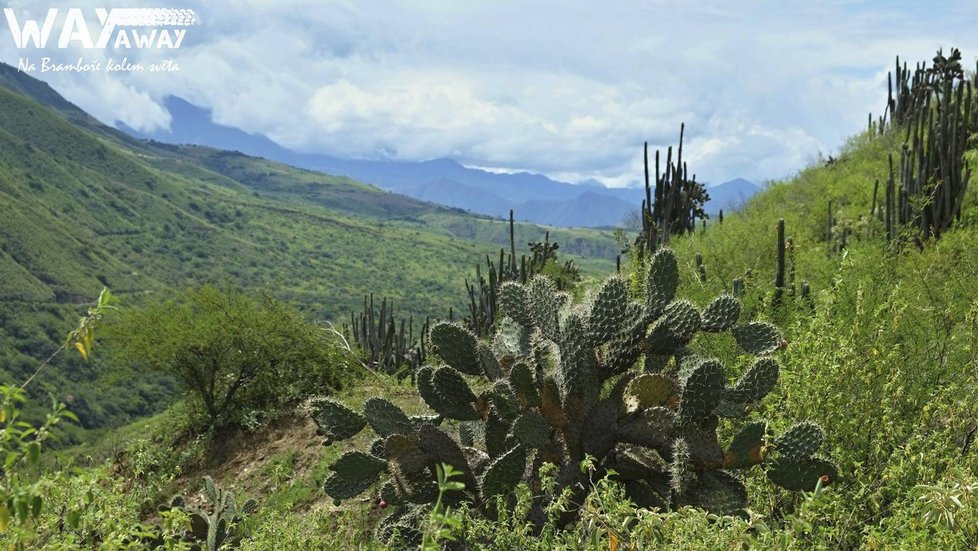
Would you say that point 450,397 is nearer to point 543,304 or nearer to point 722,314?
point 543,304

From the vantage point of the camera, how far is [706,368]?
581 centimetres

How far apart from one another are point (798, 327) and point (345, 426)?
4.02 m

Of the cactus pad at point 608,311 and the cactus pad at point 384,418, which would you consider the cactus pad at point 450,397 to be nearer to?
the cactus pad at point 384,418

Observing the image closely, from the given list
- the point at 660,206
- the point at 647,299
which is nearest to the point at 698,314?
the point at 647,299

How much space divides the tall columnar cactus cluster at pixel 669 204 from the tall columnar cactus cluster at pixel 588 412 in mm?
9337

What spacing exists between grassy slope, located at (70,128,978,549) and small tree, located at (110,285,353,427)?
8.44ft

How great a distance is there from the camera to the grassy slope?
4.12 metres

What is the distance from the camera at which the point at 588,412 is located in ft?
20.8

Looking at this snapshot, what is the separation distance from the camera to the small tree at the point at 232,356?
13.3 metres

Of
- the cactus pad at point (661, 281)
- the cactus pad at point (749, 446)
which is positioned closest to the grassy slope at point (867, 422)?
the cactus pad at point (749, 446)

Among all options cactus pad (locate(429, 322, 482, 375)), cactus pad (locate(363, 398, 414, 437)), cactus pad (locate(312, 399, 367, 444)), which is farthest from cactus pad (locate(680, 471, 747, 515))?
cactus pad (locate(312, 399, 367, 444))

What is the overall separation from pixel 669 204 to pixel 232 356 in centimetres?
903

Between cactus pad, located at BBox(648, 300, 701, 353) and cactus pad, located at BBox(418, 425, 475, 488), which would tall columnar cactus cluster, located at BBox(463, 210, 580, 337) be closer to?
cactus pad, located at BBox(648, 300, 701, 353)

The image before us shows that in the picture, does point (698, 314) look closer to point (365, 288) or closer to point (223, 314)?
point (223, 314)
